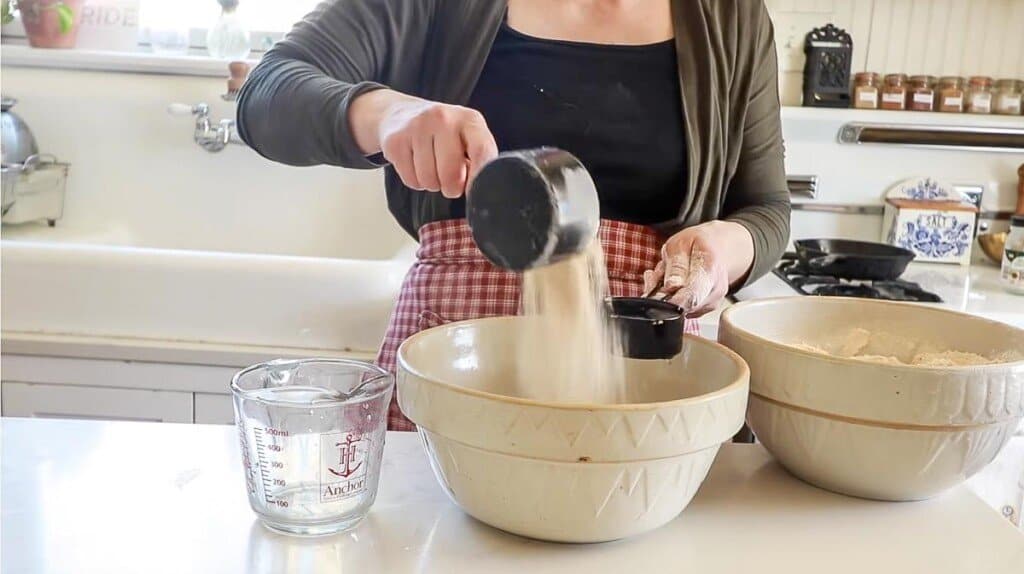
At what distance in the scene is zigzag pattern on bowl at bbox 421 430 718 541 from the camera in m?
0.53

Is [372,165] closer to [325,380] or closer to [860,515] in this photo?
[325,380]

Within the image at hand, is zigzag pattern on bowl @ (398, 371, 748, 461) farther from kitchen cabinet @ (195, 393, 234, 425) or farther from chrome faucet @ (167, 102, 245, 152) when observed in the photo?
chrome faucet @ (167, 102, 245, 152)

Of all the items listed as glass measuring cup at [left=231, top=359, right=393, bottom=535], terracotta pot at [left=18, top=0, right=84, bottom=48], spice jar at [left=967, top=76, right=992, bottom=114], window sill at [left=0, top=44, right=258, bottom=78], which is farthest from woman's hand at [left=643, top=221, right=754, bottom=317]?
terracotta pot at [left=18, top=0, right=84, bottom=48]

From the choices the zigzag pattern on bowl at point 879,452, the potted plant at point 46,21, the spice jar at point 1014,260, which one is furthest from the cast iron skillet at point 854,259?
the potted plant at point 46,21

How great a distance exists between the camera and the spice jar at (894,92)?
5.86 ft

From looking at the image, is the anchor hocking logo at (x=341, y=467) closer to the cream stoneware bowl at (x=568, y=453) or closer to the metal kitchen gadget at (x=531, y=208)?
the cream stoneware bowl at (x=568, y=453)

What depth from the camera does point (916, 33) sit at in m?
1.79

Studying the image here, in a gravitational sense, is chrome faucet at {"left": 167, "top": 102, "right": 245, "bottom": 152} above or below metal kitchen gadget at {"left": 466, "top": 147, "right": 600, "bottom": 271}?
below

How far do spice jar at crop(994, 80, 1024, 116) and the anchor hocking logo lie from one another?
1622 millimetres

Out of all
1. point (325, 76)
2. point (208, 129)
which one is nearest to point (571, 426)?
point (325, 76)

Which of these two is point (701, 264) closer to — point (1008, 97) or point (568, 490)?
point (568, 490)

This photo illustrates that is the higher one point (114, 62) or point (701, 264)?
point (114, 62)

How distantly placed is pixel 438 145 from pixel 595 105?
33 cm

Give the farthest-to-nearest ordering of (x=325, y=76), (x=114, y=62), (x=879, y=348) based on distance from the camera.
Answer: (x=114, y=62) → (x=325, y=76) → (x=879, y=348)
